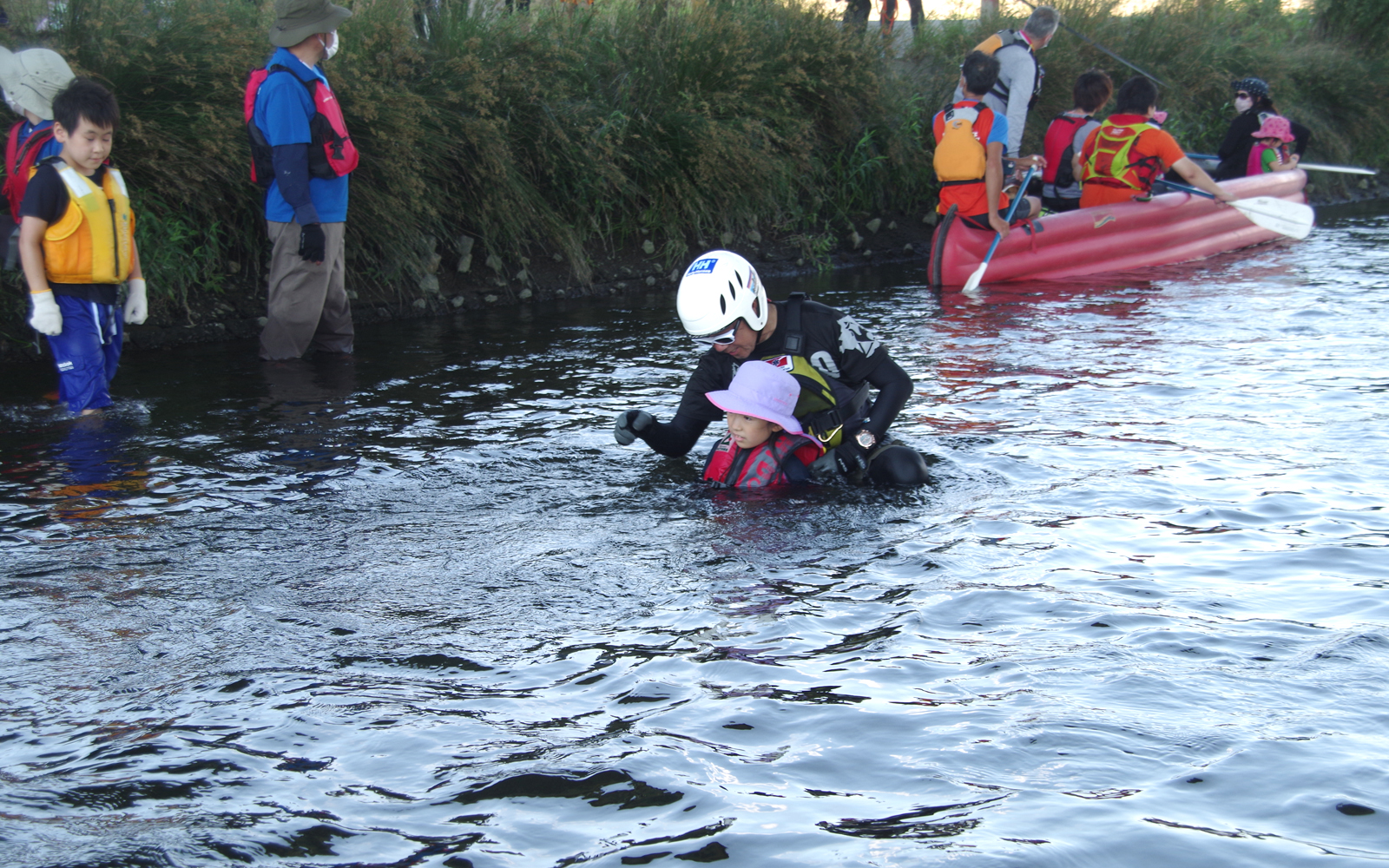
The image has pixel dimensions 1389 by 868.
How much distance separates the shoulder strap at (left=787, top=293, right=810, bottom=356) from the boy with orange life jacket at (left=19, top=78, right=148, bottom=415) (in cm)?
380

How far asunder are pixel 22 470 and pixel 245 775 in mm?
3717

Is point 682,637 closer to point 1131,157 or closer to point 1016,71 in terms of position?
point 1016,71

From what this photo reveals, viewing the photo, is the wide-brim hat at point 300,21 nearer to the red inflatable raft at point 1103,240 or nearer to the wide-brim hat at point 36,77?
the wide-brim hat at point 36,77

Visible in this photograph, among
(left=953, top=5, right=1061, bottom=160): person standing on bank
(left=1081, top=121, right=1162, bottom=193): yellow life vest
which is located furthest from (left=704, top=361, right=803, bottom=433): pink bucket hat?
(left=1081, top=121, right=1162, bottom=193): yellow life vest

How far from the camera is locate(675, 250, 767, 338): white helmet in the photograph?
217 inches

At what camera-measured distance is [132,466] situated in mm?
6199

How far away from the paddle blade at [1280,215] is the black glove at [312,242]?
999 centimetres

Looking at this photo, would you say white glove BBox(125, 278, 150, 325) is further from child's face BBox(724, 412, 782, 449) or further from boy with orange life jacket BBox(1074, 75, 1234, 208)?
boy with orange life jacket BBox(1074, 75, 1234, 208)

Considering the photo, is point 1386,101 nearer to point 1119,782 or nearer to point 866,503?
point 866,503

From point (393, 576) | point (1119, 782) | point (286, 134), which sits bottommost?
point (1119, 782)

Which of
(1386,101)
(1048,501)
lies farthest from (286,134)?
(1386,101)

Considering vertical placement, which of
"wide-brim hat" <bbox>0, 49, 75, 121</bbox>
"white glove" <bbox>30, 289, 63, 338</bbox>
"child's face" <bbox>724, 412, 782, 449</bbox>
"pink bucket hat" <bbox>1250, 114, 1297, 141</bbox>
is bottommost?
"child's face" <bbox>724, 412, 782, 449</bbox>

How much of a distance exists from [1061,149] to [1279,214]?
277 centimetres

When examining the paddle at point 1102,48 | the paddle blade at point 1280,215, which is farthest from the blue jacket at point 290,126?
the paddle at point 1102,48
